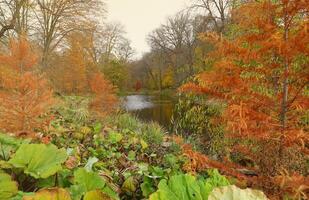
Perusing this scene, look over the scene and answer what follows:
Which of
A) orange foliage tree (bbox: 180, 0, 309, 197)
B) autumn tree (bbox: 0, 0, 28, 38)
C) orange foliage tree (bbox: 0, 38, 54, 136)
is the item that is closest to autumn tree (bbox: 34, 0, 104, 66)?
autumn tree (bbox: 0, 0, 28, 38)

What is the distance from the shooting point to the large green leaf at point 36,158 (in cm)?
154

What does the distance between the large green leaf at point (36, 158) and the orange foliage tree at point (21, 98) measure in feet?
11.9

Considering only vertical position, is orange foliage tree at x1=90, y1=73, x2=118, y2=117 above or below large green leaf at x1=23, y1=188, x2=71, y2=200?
below

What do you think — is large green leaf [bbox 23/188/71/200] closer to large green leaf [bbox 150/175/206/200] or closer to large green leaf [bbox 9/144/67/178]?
large green leaf [bbox 150/175/206/200]

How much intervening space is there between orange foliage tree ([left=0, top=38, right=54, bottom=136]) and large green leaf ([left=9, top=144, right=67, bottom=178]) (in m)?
3.63

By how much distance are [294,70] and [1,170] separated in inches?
137

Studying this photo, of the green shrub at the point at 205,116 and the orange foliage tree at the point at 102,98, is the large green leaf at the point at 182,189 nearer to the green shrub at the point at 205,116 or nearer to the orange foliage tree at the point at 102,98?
the green shrub at the point at 205,116

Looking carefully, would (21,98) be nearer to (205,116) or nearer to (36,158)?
(205,116)

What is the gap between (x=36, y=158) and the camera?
1571mm

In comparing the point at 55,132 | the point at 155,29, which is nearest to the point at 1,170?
the point at 55,132

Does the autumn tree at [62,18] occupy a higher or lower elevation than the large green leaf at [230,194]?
higher

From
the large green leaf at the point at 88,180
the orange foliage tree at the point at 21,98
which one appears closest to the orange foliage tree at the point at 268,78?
the large green leaf at the point at 88,180

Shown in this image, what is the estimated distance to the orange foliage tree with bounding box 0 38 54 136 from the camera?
595 centimetres

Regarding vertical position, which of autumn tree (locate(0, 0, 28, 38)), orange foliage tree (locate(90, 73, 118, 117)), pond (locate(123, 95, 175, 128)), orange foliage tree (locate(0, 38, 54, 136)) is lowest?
pond (locate(123, 95, 175, 128))
